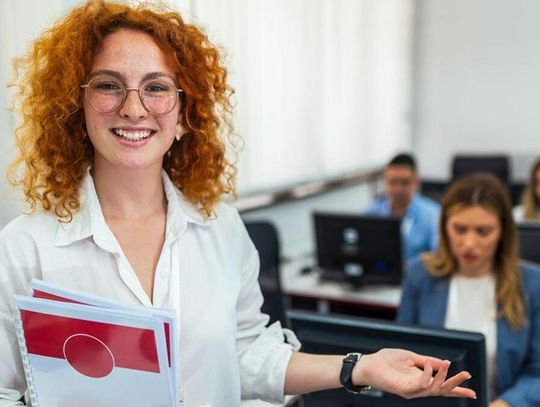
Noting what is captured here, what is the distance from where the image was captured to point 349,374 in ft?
4.06

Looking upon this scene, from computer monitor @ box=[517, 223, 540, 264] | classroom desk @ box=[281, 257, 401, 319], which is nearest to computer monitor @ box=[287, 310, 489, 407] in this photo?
computer monitor @ box=[517, 223, 540, 264]

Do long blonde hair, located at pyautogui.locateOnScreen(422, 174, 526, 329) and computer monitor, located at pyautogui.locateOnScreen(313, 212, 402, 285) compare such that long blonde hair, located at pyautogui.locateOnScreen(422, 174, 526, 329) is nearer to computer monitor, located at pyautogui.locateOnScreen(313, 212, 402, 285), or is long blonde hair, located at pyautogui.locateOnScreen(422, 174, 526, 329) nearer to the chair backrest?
computer monitor, located at pyautogui.locateOnScreen(313, 212, 402, 285)

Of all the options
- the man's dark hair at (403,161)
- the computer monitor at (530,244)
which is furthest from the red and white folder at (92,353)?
the man's dark hair at (403,161)

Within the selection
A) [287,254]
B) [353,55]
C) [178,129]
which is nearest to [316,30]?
[353,55]

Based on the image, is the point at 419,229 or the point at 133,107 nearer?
the point at 133,107

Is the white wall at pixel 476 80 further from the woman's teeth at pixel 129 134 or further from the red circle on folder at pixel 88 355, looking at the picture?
the red circle on folder at pixel 88 355

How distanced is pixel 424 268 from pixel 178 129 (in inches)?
50.3

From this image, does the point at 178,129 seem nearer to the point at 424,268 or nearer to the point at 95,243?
the point at 95,243

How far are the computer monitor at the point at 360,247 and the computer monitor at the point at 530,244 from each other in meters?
0.64

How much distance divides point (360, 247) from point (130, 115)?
2316mm

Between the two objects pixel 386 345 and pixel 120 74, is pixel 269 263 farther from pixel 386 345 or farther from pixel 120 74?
pixel 120 74

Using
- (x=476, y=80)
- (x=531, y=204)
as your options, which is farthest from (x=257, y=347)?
(x=476, y=80)

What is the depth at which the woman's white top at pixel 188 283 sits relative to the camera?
114 cm

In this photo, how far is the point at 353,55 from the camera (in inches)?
213
